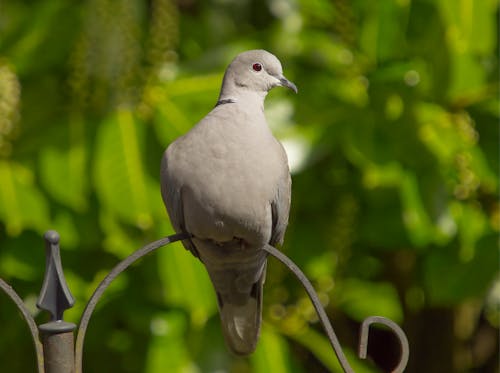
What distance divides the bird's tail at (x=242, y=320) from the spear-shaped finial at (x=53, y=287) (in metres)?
0.34

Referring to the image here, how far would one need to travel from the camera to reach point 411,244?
267 centimetres

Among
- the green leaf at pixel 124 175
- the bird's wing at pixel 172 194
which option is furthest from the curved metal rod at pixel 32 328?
the green leaf at pixel 124 175

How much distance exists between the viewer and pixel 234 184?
1.27 meters

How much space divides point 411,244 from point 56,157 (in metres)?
1.08

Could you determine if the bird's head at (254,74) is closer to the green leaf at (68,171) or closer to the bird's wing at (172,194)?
the bird's wing at (172,194)

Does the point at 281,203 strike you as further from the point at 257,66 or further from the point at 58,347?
the point at 58,347

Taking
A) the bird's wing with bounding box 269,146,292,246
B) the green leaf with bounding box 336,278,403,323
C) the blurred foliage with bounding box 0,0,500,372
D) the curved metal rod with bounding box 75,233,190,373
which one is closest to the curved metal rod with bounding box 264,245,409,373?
the bird's wing with bounding box 269,146,292,246

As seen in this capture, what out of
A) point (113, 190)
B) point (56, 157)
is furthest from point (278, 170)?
point (56, 157)

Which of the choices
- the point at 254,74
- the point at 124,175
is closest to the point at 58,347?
the point at 254,74

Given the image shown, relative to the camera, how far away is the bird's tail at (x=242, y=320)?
4.77ft

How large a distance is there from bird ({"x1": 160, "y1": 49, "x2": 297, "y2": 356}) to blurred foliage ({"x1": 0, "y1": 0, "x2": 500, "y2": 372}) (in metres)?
1.00

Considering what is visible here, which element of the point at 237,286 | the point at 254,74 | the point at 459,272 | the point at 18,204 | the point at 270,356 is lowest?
the point at 270,356

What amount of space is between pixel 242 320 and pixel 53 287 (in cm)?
38

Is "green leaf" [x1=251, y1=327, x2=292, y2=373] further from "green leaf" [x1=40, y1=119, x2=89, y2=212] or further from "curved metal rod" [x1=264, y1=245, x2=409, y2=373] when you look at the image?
"curved metal rod" [x1=264, y1=245, x2=409, y2=373]
